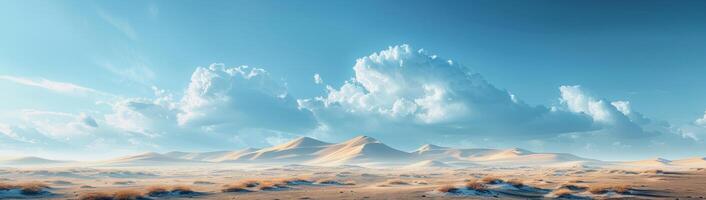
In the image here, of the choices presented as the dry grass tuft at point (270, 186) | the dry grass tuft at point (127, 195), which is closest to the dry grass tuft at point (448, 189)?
the dry grass tuft at point (270, 186)

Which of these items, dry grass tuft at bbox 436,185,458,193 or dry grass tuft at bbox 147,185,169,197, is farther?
dry grass tuft at bbox 436,185,458,193

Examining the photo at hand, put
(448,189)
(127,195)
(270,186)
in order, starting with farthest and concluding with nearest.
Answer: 1. (270,186)
2. (448,189)
3. (127,195)

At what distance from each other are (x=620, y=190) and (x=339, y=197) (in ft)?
68.7

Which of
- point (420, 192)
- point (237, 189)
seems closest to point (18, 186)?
point (237, 189)

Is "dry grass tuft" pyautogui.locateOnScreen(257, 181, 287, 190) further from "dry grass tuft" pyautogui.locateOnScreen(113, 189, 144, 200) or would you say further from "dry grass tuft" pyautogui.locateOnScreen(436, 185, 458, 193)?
"dry grass tuft" pyautogui.locateOnScreen(436, 185, 458, 193)

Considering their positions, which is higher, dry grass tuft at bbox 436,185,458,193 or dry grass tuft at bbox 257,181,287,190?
dry grass tuft at bbox 257,181,287,190

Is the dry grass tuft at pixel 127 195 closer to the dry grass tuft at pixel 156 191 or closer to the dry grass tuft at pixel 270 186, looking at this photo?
the dry grass tuft at pixel 156 191

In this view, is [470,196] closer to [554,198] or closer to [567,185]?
[554,198]

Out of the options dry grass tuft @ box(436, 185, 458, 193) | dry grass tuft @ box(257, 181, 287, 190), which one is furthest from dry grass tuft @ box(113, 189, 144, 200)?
dry grass tuft @ box(436, 185, 458, 193)

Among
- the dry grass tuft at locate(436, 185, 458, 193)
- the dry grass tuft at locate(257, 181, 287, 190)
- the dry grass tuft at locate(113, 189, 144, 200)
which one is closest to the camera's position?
the dry grass tuft at locate(113, 189, 144, 200)

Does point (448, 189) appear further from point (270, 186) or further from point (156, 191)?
point (156, 191)

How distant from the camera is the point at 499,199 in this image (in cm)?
3419

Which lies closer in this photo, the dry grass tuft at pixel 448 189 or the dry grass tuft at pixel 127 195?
the dry grass tuft at pixel 127 195

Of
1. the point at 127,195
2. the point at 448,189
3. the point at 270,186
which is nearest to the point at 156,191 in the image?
the point at 127,195
